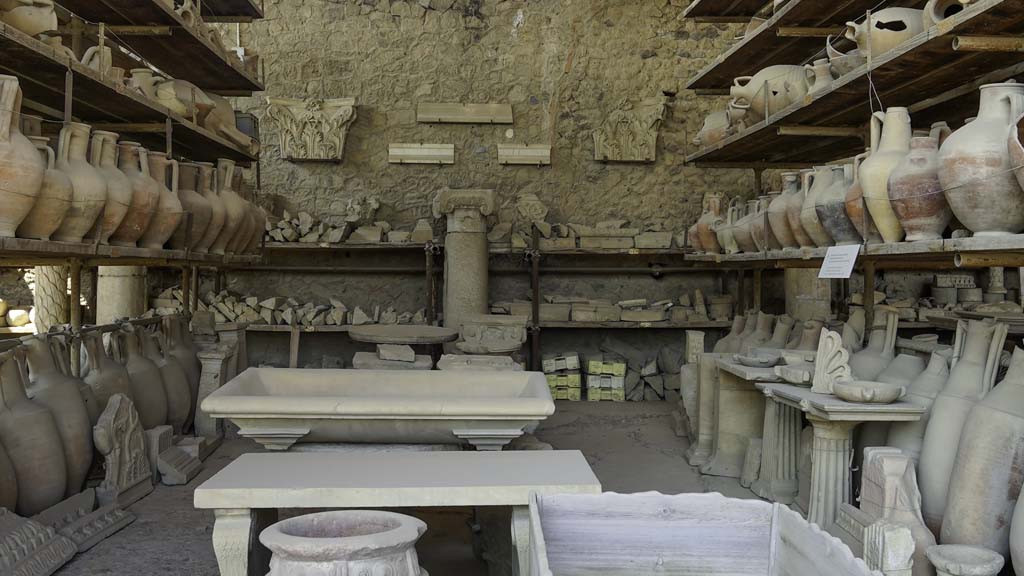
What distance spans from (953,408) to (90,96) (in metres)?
4.90

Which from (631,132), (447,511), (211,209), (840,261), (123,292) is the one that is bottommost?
(447,511)

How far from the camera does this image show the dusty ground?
12.2ft

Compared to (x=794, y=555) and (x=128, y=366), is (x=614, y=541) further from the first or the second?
(x=128, y=366)

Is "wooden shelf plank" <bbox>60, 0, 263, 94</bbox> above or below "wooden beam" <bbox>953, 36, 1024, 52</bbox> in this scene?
above

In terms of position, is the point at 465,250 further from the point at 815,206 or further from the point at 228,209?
the point at 815,206

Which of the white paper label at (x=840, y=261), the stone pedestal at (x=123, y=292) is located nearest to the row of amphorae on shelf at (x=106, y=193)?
the stone pedestal at (x=123, y=292)

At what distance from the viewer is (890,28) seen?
12.6 feet

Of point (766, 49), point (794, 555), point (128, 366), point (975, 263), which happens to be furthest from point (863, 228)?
point (128, 366)

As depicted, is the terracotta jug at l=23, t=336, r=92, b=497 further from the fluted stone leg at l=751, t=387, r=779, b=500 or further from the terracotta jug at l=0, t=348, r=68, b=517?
the fluted stone leg at l=751, t=387, r=779, b=500

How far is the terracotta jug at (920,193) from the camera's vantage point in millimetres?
3217

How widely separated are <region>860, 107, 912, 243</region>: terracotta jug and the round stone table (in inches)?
139

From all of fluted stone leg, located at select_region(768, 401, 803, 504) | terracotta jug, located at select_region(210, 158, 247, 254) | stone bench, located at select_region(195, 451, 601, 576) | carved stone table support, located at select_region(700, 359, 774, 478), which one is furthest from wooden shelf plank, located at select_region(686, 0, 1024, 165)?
terracotta jug, located at select_region(210, 158, 247, 254)

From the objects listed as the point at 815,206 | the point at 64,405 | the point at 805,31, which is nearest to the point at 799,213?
the point at 815,206

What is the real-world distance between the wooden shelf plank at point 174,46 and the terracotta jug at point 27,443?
2.32 m
